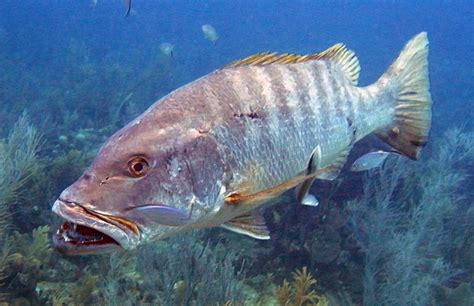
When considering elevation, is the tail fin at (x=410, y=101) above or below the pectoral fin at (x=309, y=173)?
above

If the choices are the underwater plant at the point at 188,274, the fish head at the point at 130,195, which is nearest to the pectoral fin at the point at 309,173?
the fish head at the point at 130,195

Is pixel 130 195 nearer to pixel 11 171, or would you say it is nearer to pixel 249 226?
pixel 249 226

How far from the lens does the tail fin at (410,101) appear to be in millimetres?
3494

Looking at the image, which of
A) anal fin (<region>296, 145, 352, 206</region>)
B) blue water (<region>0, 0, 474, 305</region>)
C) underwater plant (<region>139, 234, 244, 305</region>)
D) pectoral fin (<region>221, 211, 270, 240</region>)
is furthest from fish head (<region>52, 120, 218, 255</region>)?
underwater plant (<region>139, 234, 244, 305</region>)

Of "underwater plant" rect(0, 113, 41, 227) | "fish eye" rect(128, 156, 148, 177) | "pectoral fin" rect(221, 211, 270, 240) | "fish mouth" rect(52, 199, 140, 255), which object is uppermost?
"fish eye" rect(128, 156, 148, 177)

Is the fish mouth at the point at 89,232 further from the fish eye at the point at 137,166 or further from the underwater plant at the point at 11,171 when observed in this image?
the underwater plant at the point at 11,171

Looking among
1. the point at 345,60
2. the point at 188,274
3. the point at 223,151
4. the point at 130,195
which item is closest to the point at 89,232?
the point at 130,195

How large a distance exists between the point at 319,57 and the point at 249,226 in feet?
4.15

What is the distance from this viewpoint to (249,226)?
2549 millimetres

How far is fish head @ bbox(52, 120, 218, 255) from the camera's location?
204 cm

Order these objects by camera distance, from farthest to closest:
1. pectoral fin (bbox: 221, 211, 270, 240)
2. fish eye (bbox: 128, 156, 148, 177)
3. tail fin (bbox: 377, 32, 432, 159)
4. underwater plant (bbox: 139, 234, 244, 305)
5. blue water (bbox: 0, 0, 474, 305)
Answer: blue water (bbox: 0, 0, 474, 305), underwater plant (bbox: 139, 234, 244, 305), tail fin (bbox: 377, 32, 432, 159), pectoral fin (bbox: 221, 211, 270, 240), fish eye (bbox: 128, 156, 148, 177)

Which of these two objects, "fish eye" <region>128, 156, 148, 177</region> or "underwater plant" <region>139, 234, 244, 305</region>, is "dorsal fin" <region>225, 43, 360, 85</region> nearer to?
"fish eye" <region>128, 156, 148, 177</region>

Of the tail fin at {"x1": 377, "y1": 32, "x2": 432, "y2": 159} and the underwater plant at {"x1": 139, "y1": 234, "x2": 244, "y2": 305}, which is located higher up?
the tail fin at {"x1": 377, "y1": 32, "x2": 432, "y2": 159}

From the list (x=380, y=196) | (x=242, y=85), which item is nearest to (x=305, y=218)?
(x=380, y=196)
